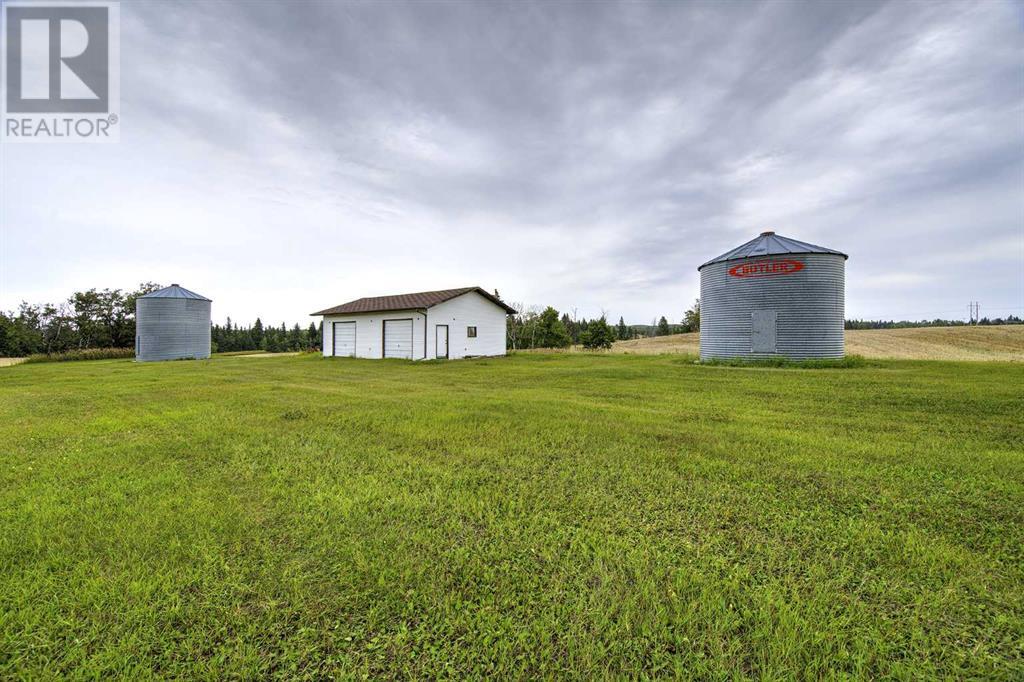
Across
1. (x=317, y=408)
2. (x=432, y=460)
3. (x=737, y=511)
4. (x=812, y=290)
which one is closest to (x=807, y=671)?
(x=737, y=511)

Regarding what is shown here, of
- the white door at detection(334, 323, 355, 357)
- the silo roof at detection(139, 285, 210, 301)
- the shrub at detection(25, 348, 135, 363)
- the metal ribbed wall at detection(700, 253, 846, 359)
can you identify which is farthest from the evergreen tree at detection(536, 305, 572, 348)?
the shrub at detection(25, 348, 135, 363)

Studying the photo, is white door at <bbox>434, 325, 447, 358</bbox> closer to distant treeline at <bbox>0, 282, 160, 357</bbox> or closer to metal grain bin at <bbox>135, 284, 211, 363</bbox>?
metal grain bin at <bbox>135, 284, 211, 363</bbox>

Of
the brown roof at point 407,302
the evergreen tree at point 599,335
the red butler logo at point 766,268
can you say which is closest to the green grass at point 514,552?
the red butler logo at point 766,268

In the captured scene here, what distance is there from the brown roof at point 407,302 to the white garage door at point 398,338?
2.93 feet

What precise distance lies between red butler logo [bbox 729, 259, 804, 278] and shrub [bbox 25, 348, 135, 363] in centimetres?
4536

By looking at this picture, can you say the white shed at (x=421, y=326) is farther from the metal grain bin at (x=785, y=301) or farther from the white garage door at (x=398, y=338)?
the metal grain bin at (x=785, y=301)

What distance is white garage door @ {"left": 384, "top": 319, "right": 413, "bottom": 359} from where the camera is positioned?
21817mm

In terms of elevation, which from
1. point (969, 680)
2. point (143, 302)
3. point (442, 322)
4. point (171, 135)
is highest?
point (171, 135)

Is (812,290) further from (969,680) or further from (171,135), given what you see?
(171,135)

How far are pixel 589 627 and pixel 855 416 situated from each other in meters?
7.29

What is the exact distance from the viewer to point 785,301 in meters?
16.1

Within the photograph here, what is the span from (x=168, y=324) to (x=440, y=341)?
20.4 metres

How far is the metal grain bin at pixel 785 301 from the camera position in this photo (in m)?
16.0

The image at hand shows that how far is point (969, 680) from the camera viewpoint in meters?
1.67
